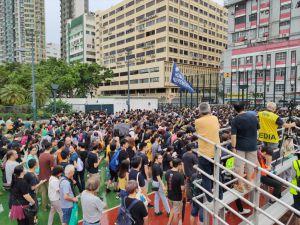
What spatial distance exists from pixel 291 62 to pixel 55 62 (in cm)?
4025

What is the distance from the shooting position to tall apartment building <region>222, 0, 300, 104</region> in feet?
149

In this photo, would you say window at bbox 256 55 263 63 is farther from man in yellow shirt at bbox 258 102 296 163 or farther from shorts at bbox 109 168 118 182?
man in yellow shirt at bbox 258 102 296 163

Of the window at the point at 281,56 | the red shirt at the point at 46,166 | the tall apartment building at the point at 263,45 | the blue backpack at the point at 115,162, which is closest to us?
the red shirt at the point at 46,166

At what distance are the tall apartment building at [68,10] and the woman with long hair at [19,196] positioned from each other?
123104mm

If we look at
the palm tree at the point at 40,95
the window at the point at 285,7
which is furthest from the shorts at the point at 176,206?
the window at the point at 285,7

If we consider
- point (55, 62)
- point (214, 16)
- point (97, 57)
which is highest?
point (214, 16)

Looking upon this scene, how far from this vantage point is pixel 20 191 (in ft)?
17.0

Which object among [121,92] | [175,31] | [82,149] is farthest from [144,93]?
[82,149]

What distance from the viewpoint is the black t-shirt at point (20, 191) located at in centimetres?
517

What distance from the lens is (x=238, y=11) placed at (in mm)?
55250

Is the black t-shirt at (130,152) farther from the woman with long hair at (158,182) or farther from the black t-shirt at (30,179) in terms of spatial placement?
the black t-shirt at (30,179)

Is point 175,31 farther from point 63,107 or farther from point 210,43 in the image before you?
point 63,107

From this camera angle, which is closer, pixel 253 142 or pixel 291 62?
pixel 253 142

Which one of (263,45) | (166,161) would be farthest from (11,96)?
(263,45)
